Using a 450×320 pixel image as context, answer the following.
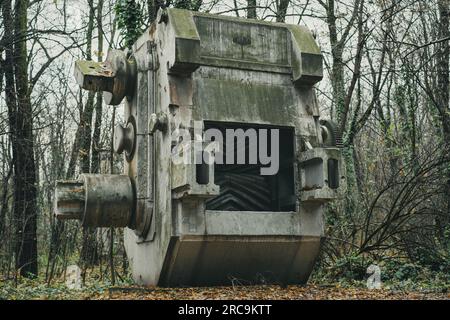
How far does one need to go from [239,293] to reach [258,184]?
232 centimetres

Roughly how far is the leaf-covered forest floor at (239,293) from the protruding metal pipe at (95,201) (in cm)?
109

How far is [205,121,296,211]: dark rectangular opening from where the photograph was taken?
11.0 m

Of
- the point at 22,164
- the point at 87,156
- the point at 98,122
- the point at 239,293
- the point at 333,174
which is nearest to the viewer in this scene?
the point at 239,293

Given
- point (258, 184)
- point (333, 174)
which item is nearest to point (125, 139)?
point (258, 184)

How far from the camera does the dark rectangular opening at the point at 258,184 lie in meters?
11.0

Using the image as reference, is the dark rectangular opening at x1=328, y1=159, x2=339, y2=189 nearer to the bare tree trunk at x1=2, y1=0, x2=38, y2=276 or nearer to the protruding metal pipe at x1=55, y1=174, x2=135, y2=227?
the protruding metal pipe at x1=55, y1=174, x2=135, y2=227

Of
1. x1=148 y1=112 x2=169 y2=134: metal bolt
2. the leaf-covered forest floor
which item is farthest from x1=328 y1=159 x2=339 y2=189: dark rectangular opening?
x1=148 y1=112 x2=169 y2=134: metal bolt

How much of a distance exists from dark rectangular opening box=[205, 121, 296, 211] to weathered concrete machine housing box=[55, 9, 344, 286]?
2 centimetres

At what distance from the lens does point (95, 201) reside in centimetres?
1067

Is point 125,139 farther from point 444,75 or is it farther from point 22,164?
point 444,75

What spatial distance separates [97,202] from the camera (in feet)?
35.1

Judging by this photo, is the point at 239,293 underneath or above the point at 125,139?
underneath
